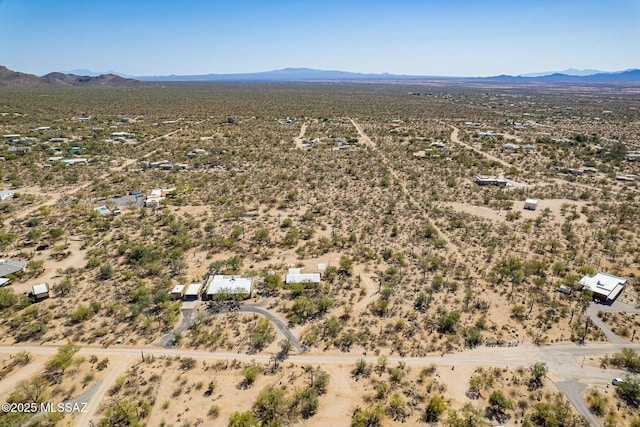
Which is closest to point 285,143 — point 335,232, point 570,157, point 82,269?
point 335,232

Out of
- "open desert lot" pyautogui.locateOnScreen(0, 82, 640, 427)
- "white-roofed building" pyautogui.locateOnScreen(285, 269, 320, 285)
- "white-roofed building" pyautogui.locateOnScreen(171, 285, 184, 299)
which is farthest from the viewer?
"white-roofed building" pyautogui.locateOnScreen(285, 269, 320, 285)

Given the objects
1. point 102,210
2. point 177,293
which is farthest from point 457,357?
point 102,210

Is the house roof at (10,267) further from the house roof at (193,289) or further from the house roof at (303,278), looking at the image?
the house roof at (303,278)

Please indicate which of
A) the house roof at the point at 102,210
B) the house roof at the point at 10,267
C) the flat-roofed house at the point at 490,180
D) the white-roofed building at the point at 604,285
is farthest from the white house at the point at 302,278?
the flat-roofed house at the point at 490,180

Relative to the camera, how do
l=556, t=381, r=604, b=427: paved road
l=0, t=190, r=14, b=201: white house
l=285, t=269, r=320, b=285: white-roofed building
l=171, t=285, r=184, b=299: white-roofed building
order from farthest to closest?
l=0, t=190, r=14, b=201: white house < l=285, t=269, r=320, b=285: white-roofed building < l=171, t=285, r=184, b=299: white-roofed building < l=556, t=381, r=604, b=427: paved road

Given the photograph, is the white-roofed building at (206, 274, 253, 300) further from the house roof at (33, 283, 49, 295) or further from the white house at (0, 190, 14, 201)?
the white house at (0, 190, 14, 201)

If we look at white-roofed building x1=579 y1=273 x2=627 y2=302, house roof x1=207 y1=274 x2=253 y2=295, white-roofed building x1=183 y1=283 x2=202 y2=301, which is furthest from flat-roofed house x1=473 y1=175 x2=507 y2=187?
white-roofed building x1=183 y1=283 x2=202 y2=301
